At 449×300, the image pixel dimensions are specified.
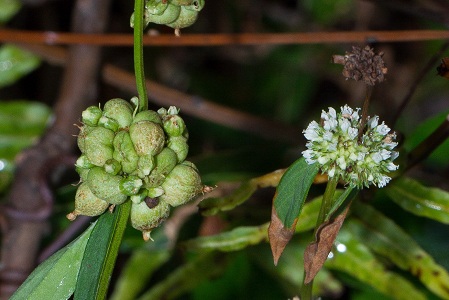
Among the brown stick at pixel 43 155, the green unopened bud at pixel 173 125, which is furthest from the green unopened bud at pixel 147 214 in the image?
the brown stick at pixel 43 155

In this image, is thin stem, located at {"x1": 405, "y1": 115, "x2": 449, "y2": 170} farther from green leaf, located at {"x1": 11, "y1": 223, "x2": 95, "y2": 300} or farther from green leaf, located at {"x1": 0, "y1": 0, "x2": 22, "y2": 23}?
green leaf, located at {"x1": 0, "y1": 0, "x2": 22, "y2": 23}

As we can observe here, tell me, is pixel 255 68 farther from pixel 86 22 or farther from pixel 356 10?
pixel 86 22


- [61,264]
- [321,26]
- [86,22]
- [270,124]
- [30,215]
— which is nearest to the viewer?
[61,264]

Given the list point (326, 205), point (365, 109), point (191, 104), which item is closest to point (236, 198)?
point (326, 205)

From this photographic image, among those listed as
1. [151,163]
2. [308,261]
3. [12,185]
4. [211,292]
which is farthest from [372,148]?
[12,185]

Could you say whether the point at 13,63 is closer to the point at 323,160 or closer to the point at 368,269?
the point at 368,269

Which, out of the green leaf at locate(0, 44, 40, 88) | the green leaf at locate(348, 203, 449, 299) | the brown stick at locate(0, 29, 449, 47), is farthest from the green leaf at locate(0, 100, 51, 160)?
the green leaf at locate(348, 203, 449, 299)
